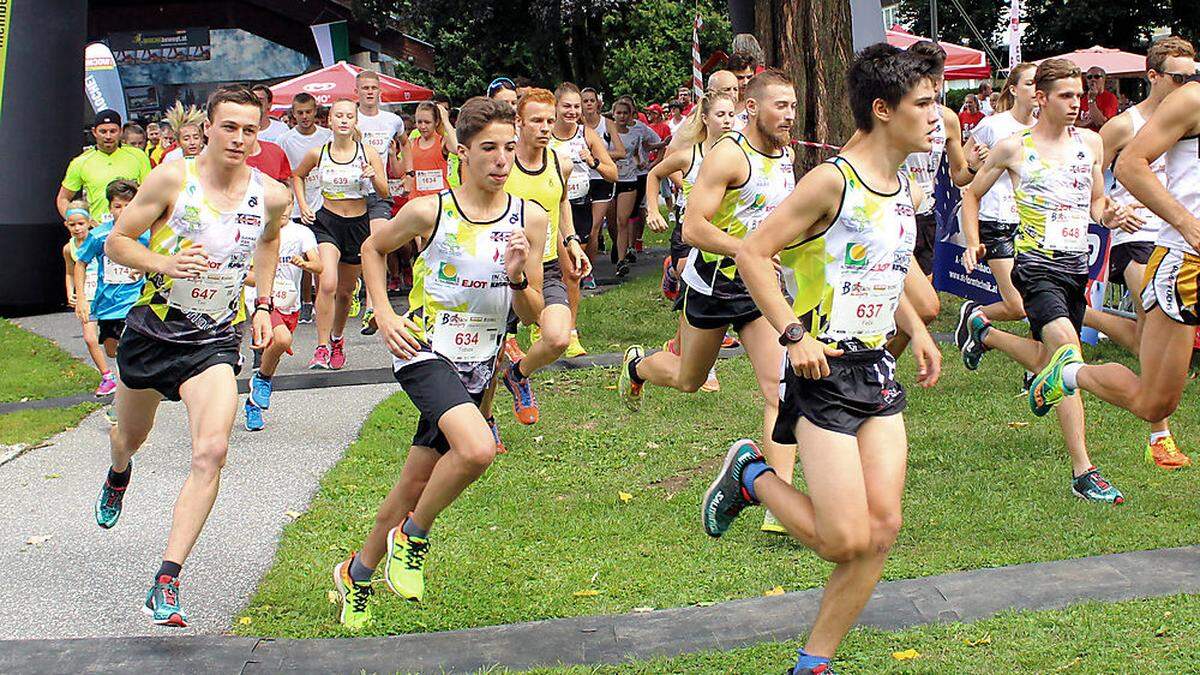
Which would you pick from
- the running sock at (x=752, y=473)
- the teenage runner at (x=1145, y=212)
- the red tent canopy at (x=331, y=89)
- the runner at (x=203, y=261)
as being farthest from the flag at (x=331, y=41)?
the running sock at (x=752, y=473)

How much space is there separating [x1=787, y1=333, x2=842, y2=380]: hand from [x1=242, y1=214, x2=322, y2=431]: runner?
4654mm

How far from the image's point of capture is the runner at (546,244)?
782cm

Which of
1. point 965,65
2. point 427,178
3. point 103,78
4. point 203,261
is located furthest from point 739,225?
point 103,78

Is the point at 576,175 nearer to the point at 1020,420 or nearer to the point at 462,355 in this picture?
the point at 1020,420

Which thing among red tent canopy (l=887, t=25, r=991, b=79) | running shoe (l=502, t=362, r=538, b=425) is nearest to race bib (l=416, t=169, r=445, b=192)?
running shoe (l=502, t=362, r=538, b=425)

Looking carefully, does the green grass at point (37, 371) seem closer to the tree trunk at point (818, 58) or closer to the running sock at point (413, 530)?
the tree trunk at point (818, 58)

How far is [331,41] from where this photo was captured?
2964cm

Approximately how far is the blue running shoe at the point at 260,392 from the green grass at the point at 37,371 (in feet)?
8.43

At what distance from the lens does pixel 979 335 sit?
821 centimetres

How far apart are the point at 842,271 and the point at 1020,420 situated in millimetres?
4291

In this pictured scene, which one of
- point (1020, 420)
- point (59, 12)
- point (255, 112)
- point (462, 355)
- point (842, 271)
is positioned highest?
point (59, 12)

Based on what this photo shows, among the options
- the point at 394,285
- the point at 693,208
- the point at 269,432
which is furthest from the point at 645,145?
the point at 693,208

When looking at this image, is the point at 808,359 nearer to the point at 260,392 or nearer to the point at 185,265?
the point at 185,265

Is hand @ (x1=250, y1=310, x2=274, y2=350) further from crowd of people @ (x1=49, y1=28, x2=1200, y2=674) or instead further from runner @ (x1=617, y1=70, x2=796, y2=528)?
runner @ (x1=617, y1=70, x2=796, y2=528)
